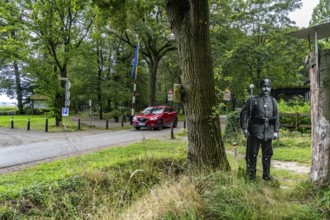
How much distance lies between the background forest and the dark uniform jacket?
8422 mm

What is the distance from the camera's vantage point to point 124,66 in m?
29.9

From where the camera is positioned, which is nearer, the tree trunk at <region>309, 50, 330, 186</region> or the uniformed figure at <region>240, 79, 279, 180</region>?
the tree trunk at <region>309, 50, 330, 186</region>

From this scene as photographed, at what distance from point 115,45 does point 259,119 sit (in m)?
27.5

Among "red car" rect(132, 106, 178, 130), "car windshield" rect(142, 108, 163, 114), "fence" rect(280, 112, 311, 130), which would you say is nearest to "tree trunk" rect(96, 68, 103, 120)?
"car windshield" rect(142, 108, 163, 114)

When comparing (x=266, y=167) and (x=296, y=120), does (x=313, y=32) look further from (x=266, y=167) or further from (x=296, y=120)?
(x=296, y=120)

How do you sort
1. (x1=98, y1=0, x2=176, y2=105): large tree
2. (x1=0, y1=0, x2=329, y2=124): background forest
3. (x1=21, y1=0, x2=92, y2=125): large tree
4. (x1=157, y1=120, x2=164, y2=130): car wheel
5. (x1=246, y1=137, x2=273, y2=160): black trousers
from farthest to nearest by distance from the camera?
1. (x1=157, y1=120, x2=164, y2=130): car wheel
2. (x1=0, y1=0, x2=329, y2=124): background forest
3. (x1=21, y1=0, x2=92, y2=125): large tree
4. (x1=98, y1=0, x2=176, y2=105): large tree
5. (x1=246, y1=137, x2=273, y2=160): black trousers

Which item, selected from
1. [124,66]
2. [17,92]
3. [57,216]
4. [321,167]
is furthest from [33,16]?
[17,92]

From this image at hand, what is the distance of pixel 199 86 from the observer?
4812 mm

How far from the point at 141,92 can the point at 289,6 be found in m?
18.8

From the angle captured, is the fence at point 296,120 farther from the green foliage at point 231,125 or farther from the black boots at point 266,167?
the black boots at point 266,167

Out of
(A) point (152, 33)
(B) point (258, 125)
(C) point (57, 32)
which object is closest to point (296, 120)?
(B) point (258, 125)

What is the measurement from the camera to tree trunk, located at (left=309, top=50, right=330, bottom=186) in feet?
12.5

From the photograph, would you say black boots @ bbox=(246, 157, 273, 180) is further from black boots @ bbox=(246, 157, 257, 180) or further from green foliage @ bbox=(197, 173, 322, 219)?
green foliage @ bbox=(197, 173, 322, 219)

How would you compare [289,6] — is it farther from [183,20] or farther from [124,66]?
[183,20]
